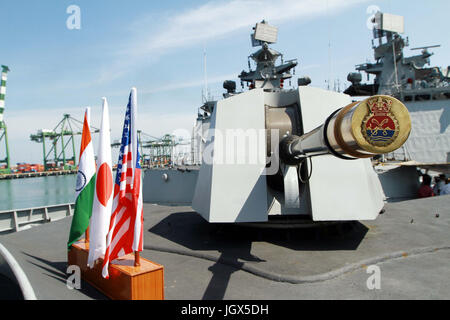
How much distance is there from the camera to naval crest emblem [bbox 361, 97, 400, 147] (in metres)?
2.34

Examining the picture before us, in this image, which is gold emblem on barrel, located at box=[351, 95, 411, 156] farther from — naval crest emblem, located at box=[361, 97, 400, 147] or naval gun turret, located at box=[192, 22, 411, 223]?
naval gun turret, located at box=[192, 22, 411, 223]

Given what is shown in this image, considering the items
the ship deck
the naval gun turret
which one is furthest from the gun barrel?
the naval gun turret

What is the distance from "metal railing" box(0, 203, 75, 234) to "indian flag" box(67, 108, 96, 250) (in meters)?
8.34

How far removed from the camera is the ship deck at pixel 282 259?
3.70m

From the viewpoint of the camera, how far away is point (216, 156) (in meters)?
5.50

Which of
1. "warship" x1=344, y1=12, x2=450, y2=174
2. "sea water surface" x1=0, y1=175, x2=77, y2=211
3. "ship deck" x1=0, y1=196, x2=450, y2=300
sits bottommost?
"sea water surface" x1=0, y1=175, x2=77, y2=211

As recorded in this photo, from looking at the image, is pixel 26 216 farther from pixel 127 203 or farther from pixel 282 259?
pixel 282 259

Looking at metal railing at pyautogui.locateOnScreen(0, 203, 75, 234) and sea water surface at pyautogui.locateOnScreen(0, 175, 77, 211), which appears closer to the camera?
metal railing at pyautogui.locateOnScreen(0, 203, 75, 234)

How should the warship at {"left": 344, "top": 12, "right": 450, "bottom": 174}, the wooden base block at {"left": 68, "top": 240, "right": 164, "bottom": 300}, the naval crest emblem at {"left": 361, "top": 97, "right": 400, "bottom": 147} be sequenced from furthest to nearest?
the warship at {"left": 344, "top": 12, "right": 450, "bottom": 174} → the wooden base block at {"left": 68, "top": 240, "right": 164, "bottom": 300} → the naval crest emblem at {"left": 361, "top": 97, "right": 400, "bottom": 147}

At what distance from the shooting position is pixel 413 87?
78.1 ft

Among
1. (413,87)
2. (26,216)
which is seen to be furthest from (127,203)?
(413,87)

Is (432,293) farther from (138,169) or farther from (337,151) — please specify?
(138,169)
